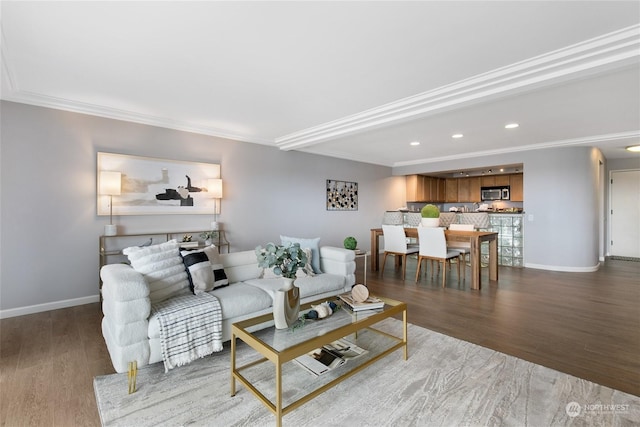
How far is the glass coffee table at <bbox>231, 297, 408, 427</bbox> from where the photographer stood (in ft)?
5.25

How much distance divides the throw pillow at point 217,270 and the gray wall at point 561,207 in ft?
19.0

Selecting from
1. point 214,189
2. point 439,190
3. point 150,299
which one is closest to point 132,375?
point 150,299

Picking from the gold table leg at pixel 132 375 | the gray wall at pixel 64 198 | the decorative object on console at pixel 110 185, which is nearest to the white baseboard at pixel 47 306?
the gray wall at pixel 64 198

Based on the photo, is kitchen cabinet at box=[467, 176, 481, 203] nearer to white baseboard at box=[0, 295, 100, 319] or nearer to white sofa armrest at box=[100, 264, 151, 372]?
white sofa armrest at box=[100, 264, 151, 372]

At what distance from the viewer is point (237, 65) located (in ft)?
8.62

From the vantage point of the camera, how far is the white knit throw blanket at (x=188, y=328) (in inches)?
82.8

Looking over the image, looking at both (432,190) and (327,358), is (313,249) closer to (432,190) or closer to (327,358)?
(327,358)

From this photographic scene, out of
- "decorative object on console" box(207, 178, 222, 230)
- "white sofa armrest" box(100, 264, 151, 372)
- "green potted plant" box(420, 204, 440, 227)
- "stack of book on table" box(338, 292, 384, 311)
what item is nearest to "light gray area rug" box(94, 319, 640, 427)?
"white sofa armrest" box(100, 264, 151, 372)

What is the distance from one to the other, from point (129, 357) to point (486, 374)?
2424 mm

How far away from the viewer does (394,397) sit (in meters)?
1.86

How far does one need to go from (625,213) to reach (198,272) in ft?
29.3

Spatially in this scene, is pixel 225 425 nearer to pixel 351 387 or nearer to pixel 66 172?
pixel 351 387

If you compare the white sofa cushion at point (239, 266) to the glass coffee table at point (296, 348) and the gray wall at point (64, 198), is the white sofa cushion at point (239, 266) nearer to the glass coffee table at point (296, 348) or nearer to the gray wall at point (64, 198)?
the glass coffee table at point (296, 348)

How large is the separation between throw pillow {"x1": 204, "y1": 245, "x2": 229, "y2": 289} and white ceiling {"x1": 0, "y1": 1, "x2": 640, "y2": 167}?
1686 mm
